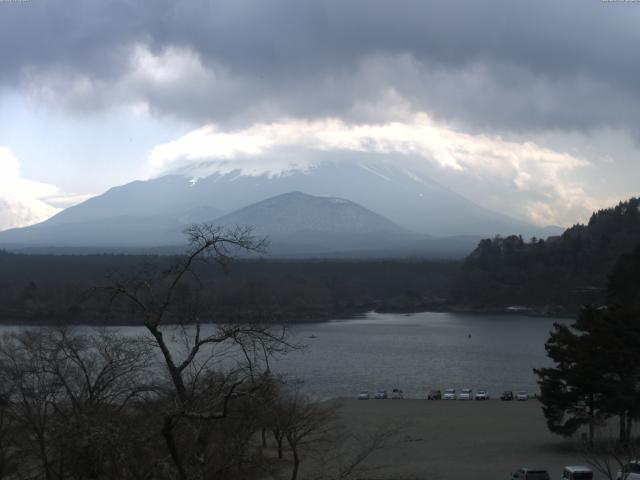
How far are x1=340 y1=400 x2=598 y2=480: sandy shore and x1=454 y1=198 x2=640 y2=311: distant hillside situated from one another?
39.5 m

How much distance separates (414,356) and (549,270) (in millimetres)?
34511

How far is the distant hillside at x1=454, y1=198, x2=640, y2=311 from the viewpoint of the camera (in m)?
59.7

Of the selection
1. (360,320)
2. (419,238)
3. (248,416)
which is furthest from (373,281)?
(419,238)

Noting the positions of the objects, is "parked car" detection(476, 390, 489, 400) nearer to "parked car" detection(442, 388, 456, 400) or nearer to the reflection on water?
"parked car" detection(442, 388, 456, 400)

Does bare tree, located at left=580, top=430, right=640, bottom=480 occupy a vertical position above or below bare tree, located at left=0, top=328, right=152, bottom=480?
below

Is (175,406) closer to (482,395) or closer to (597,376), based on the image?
(597,376)

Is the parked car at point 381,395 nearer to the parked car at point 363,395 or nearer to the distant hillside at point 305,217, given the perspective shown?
the parked car at point 363,395

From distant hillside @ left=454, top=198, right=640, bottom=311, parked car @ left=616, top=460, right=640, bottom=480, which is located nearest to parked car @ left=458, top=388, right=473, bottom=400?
parked car @ left=616, top=460, right=640, bottom=480

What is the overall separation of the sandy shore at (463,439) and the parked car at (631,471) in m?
2.30

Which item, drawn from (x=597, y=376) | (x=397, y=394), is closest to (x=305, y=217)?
(x=397, y=394)

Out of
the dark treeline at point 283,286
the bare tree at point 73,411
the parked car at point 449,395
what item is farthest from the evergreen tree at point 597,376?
the dark treeline at point 283,286

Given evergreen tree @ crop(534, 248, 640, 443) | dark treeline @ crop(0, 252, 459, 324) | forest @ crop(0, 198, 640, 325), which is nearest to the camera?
evergreen tree @ crop(534, 248, 640, 443)

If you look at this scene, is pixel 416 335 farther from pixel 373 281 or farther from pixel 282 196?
pixel 282 196

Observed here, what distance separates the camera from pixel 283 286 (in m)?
57.3
